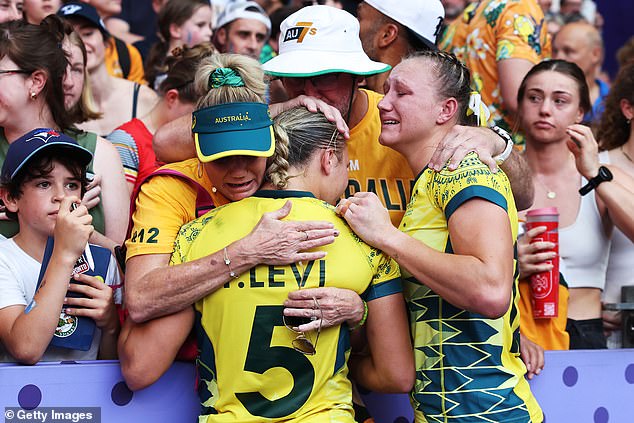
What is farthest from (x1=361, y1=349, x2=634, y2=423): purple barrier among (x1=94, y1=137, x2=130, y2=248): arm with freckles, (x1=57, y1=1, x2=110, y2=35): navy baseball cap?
(x1=57, y1=1, x2=110, y2=35): navy baseball cap

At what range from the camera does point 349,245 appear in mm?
2777

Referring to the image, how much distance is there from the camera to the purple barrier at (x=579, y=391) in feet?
11.0

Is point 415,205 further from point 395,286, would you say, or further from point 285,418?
point 285,418

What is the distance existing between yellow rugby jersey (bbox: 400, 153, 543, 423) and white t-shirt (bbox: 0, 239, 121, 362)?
1.15 m

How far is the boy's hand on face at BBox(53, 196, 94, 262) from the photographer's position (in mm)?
2881

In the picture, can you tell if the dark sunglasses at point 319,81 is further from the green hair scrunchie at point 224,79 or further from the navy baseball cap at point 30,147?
the navy baseball cap at point 30,147

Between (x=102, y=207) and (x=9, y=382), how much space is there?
36.1 inches

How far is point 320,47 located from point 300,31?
112mm

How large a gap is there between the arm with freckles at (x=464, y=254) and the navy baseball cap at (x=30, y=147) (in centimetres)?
108

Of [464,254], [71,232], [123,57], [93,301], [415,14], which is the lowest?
[123,57]

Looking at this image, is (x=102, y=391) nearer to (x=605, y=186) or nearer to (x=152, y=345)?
(x=152, y=345)

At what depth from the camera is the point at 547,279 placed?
3627mm

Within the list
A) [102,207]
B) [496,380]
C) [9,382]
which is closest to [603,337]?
[496,380]

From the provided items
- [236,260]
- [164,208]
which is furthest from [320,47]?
[236,260]
